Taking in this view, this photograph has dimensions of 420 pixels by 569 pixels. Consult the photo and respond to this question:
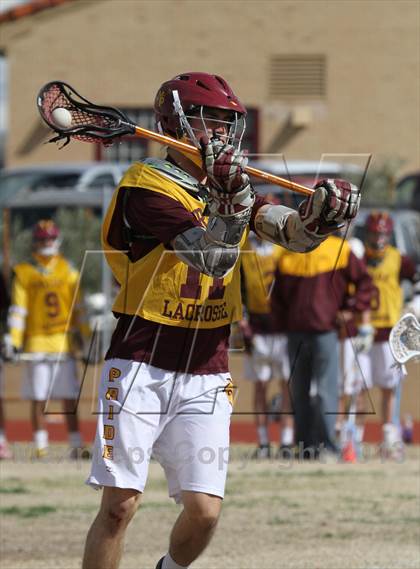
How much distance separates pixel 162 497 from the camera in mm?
9695

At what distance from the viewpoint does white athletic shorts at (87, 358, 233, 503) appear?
5227 millimetres

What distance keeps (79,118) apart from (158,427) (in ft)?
3.65

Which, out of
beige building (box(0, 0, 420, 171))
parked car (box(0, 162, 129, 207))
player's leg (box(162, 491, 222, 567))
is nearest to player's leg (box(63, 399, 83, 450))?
parked car (box(0, 162, 129, 207))

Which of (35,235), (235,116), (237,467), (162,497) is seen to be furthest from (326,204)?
(35,235)

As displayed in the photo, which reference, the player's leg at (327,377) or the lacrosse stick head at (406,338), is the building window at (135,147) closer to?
the player's leg at (327,377)

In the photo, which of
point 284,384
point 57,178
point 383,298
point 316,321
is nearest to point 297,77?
point 57,178

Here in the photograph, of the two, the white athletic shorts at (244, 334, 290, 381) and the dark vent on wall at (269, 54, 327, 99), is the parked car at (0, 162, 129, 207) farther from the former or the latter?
the white athletic shorts at (244, 334, 290, 381)

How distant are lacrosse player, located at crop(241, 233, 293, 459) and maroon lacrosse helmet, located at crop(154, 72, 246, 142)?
6.25m

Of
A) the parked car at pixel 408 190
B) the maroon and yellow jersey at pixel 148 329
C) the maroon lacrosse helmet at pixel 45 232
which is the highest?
the parked car at pixel 408 190

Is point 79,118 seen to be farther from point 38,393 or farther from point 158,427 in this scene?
point 38,393

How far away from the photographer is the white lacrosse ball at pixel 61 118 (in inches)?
199

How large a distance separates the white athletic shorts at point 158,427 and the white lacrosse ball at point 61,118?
862 mm

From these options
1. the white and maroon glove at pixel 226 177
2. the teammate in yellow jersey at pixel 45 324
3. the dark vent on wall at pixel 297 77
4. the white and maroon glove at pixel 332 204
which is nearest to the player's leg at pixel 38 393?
the teammate in yellow jersey at pixel 45 324

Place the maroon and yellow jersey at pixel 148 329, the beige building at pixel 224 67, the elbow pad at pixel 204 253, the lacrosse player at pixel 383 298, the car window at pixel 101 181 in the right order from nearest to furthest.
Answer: the elbow pad at pixel 204 253, the maroon and yellow jersey at pixel 148 329, the lacrosse player at pixel 383 298, the car window at pixel 101 181, the beige building at pixel 224 67
